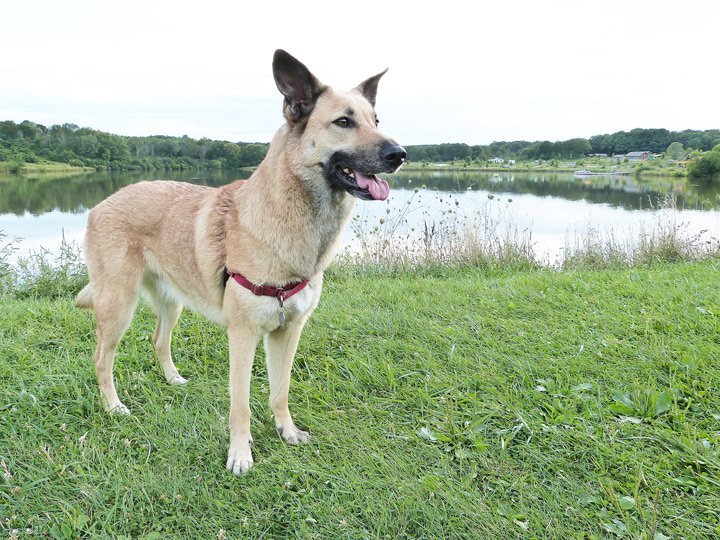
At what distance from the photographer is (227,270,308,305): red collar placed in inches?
90.1

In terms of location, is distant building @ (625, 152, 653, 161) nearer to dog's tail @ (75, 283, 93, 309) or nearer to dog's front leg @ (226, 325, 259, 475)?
dog's front leg @ (226, 325, 259, 475)

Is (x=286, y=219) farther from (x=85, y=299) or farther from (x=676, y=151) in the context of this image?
(x=676, y=151)

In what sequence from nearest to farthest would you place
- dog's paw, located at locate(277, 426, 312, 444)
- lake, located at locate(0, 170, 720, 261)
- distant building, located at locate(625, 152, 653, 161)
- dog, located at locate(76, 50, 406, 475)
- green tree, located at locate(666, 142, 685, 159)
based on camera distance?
dog, located at locate(76, 50, 406, 475) < dog's paw, located at locate(277, 426, 312, 444) < lake, located at locate(0, 170, 720, 261) < green tree, located at locate(666, 142, 685, 159) < distant building, located at locate(625, 152, 653, 161)

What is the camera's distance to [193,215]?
105 inches

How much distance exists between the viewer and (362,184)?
86.3 inches

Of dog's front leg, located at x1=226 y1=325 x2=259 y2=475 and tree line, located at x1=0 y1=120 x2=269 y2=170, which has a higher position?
tree line, located at x1=0 y1=120 x2=269 y2=170

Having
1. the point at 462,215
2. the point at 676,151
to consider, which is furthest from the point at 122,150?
the point at 676,151

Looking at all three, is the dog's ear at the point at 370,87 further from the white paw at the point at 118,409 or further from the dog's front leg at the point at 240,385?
the white paw at the point at 118,409

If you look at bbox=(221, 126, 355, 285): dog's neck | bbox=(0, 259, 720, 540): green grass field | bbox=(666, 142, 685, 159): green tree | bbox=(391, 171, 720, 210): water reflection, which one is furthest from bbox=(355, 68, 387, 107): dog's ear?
bbox=(666, 142, 685, 159): green tree

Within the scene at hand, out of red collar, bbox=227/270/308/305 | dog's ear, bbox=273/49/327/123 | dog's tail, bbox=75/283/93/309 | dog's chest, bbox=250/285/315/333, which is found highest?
dog's ear, bbox=273/49/327/123

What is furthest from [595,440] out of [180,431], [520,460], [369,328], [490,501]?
[180,431]

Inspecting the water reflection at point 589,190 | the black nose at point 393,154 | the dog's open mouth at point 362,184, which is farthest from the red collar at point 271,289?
the water reflection at point 589,190

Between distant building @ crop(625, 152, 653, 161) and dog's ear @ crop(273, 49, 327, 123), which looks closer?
dog's ear @ crop(273, 49, 327, 123)

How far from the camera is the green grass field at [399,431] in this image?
1.85 meters
